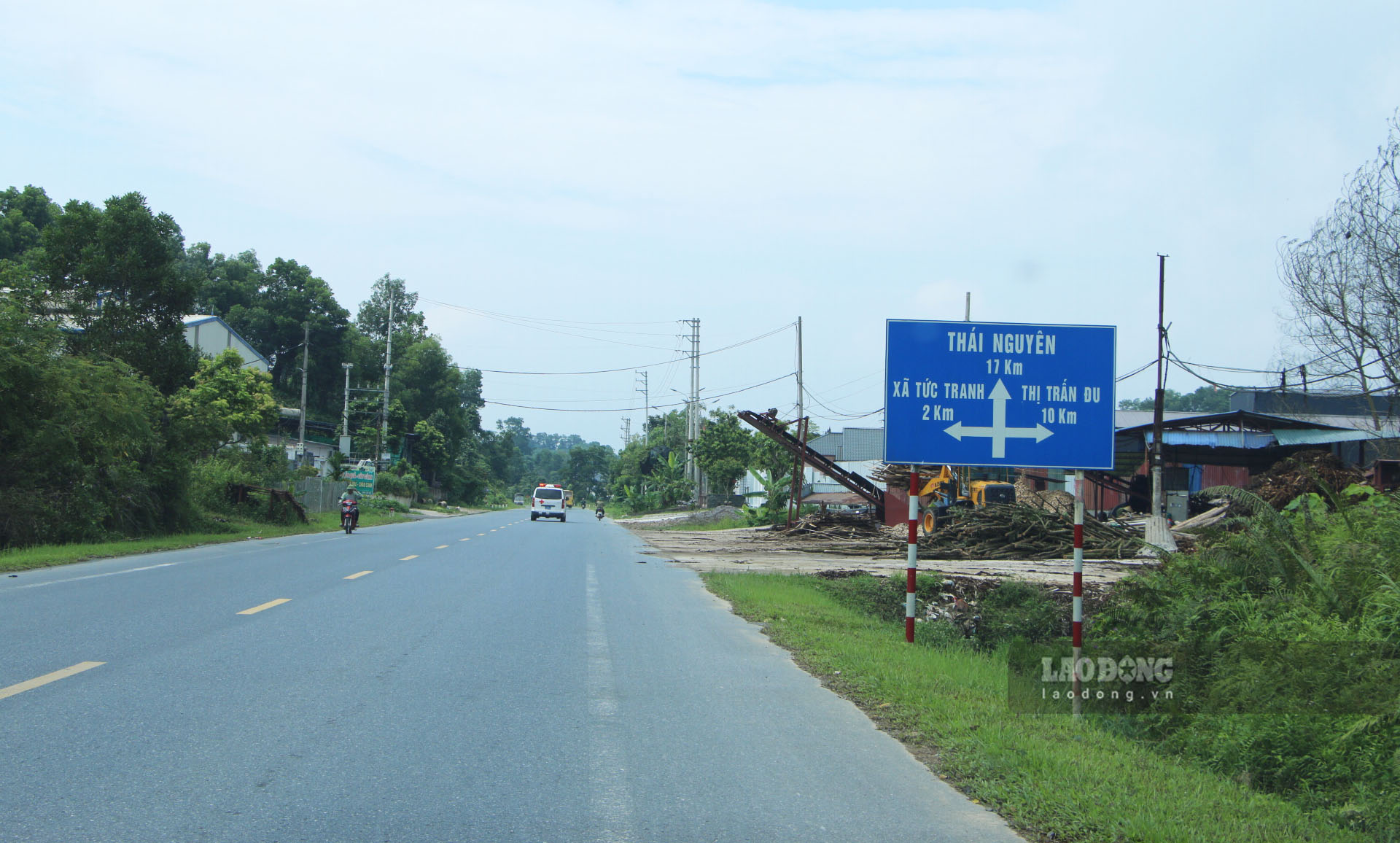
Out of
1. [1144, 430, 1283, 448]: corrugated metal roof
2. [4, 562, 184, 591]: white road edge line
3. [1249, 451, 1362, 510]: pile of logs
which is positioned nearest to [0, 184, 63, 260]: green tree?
[4, 562, 184, 591]: white road edge line

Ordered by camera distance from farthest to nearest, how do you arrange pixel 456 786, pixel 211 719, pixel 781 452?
pixel 781 452 < pixel 211 719 < pixel 456 786

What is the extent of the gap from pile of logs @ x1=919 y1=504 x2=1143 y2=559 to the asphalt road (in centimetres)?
1586

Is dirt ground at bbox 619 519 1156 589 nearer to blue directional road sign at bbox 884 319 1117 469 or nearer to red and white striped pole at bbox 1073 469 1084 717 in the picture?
blue directional road sign at bbox 884 319 1117 469

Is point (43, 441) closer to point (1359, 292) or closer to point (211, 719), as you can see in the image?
point (211, 719)

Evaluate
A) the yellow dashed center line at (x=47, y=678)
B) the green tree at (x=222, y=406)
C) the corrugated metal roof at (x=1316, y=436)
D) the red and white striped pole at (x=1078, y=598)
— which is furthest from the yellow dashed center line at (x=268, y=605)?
the corrugated metal roof at (x=1316, y=436)

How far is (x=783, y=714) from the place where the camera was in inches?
285

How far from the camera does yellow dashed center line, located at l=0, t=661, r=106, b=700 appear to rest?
6828 mm

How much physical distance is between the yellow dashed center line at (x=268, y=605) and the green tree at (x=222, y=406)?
19.4 m

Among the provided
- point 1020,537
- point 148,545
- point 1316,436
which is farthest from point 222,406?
point 1316,436

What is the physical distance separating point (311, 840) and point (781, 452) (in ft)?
191

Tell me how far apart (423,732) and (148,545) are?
69.1ft

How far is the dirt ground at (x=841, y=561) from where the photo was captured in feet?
69.5

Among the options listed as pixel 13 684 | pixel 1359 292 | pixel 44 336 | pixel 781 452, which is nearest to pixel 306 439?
pixel 781 452

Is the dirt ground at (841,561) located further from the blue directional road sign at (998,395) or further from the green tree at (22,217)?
the green tree at (22,217)
